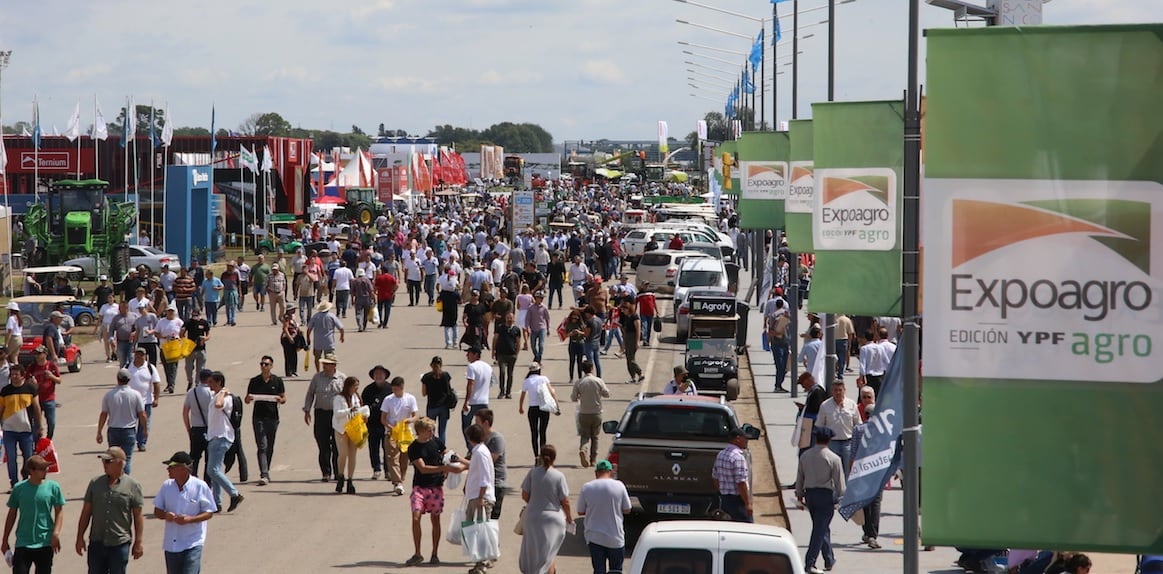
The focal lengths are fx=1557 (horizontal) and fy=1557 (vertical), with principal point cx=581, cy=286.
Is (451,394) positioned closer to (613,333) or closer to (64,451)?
(64,451)

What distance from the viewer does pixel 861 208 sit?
1564 cm

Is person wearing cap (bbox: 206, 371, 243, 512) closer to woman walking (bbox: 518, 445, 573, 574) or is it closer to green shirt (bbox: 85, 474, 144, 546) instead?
green shirt (bbox: 85, 474, 144, 546)

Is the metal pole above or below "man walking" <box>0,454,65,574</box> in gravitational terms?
above

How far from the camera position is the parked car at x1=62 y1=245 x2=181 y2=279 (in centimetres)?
4991

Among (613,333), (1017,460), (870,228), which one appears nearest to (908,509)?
(1017,460)

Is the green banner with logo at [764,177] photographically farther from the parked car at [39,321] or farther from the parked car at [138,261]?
the parked car at [138,261]

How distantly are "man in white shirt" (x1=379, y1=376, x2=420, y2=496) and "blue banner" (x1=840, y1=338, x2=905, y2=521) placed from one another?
757 cm

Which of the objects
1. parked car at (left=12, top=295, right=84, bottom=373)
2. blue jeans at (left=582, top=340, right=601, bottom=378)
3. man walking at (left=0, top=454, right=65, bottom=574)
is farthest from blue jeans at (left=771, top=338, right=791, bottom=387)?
man walking at (left=0, top=454, right=65, bottom=574)

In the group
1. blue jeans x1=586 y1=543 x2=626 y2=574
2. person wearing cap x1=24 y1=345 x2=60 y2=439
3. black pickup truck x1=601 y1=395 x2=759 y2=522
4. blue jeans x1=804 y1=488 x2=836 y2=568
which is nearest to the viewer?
blue jeans x1=586 y1=543 x2=626 y2=574

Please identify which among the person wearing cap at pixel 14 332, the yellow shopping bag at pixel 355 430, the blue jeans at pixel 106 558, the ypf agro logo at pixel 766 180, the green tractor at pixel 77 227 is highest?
the ypf agro logo at pixel 766 180

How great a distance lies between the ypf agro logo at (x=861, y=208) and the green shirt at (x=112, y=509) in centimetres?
733

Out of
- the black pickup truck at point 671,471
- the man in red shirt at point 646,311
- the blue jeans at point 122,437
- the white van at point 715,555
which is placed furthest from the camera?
the man in red shirt at point 646,311

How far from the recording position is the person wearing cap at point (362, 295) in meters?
35.7

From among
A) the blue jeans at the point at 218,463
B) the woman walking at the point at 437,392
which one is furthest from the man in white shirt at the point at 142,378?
the woman walking at the point at 437,392
